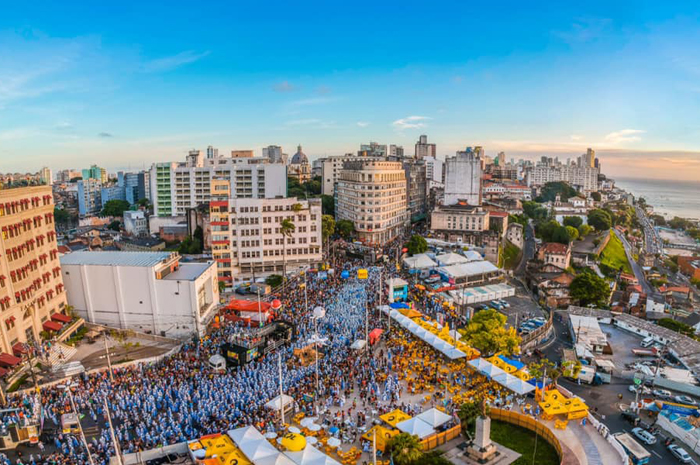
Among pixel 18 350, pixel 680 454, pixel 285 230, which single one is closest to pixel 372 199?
pixel 285 230

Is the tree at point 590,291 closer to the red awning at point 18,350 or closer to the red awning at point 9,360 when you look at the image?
the red awning at point 9,360

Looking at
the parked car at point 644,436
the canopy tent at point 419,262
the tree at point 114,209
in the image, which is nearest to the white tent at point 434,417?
the parked car at point 644,436

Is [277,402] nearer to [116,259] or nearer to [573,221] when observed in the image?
[116,259]

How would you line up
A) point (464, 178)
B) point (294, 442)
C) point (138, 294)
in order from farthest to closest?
1. point (464, 178)
2. point (138, 294)
3. point (294, 442)

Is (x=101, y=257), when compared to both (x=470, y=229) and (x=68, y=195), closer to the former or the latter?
(x=470, y=229)

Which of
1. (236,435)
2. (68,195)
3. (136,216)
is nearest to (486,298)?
(236,435)

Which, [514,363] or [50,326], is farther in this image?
[50,326]

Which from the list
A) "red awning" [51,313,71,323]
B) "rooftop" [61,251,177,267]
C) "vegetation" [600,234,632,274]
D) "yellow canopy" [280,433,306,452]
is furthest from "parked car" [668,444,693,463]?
"vegetation" [600,234,632,274]
